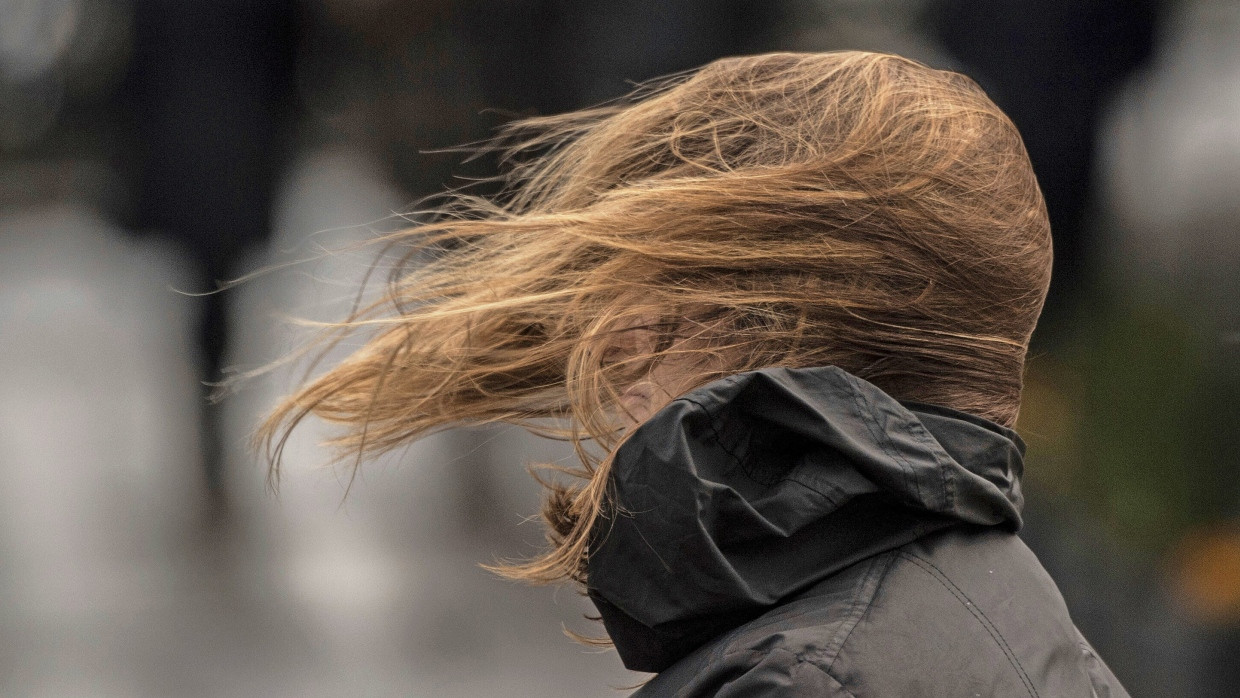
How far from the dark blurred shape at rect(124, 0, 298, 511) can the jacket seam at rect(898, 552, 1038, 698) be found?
5.18 m

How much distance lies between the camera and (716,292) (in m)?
1.10

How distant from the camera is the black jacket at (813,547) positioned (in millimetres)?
900

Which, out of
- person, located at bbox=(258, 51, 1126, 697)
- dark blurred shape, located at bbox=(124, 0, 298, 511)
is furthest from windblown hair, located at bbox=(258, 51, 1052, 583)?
dark blurred shape, located at bbox=(124, 0, 298, 511)

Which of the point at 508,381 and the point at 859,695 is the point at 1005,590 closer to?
the point at 859,695

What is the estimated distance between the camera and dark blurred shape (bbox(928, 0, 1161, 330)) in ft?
10.7

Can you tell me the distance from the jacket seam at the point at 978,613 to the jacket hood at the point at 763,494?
25 millimetres

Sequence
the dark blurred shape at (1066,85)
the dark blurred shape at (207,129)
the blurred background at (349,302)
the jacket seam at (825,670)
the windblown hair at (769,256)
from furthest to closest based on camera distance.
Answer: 1. the dark blurred shape at (207,129)
2. the dark blurred shape at (1066,85)
3. the blurred background at (349,302)
4. the windblown hair at (769,256)
5. the jacket seam at (825,670)

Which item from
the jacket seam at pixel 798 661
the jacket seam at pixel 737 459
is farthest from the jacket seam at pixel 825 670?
the jacket seam at pixel 737 459

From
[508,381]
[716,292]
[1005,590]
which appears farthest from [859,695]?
[508,381]

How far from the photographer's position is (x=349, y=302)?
298 cm

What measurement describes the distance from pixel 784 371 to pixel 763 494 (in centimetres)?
11

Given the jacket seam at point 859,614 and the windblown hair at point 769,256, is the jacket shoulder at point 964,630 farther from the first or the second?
the windblown hair at point 769,256

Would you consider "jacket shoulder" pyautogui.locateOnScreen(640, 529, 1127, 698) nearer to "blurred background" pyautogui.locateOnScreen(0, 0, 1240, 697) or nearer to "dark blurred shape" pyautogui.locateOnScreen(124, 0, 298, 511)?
"blurred background" pyautogui.locateOnScreen(0, 0, 1240, 697)

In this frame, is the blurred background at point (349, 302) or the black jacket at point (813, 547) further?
the blurred background at point (349, 302)
